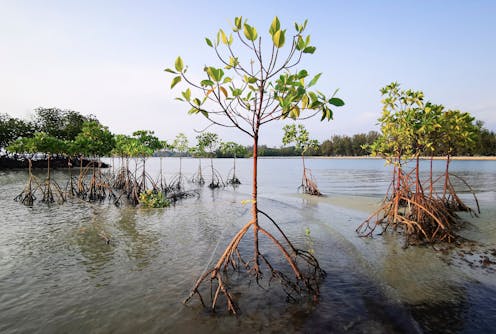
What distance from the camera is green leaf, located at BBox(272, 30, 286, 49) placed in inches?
124

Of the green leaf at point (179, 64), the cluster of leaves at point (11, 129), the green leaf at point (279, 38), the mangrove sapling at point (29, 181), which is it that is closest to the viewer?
the green leaf at point (279, 38)

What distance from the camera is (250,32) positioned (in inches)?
130

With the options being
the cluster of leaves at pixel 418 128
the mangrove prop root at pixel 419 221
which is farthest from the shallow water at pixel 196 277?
the cluster of leaves at pixel 418 128

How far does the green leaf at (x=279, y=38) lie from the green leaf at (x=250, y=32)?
0.27m

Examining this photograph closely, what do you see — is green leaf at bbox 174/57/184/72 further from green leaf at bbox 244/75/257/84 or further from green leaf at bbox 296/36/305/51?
green leaf at bbox 296/36/305/51

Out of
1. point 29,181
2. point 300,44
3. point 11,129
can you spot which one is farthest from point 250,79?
point 11,129

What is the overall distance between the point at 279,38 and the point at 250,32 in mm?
402

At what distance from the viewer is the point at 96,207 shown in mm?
14219

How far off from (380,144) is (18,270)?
450 inches

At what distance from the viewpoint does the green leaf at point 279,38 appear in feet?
10.3

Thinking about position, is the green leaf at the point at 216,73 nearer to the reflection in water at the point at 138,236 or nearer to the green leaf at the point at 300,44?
the green leaf at the point at 300,44

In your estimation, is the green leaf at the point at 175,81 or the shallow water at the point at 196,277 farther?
the shallow water at the point at 196,277

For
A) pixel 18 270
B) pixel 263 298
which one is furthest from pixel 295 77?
pixel 18 270

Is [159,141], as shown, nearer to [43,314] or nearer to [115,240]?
[115,240]
